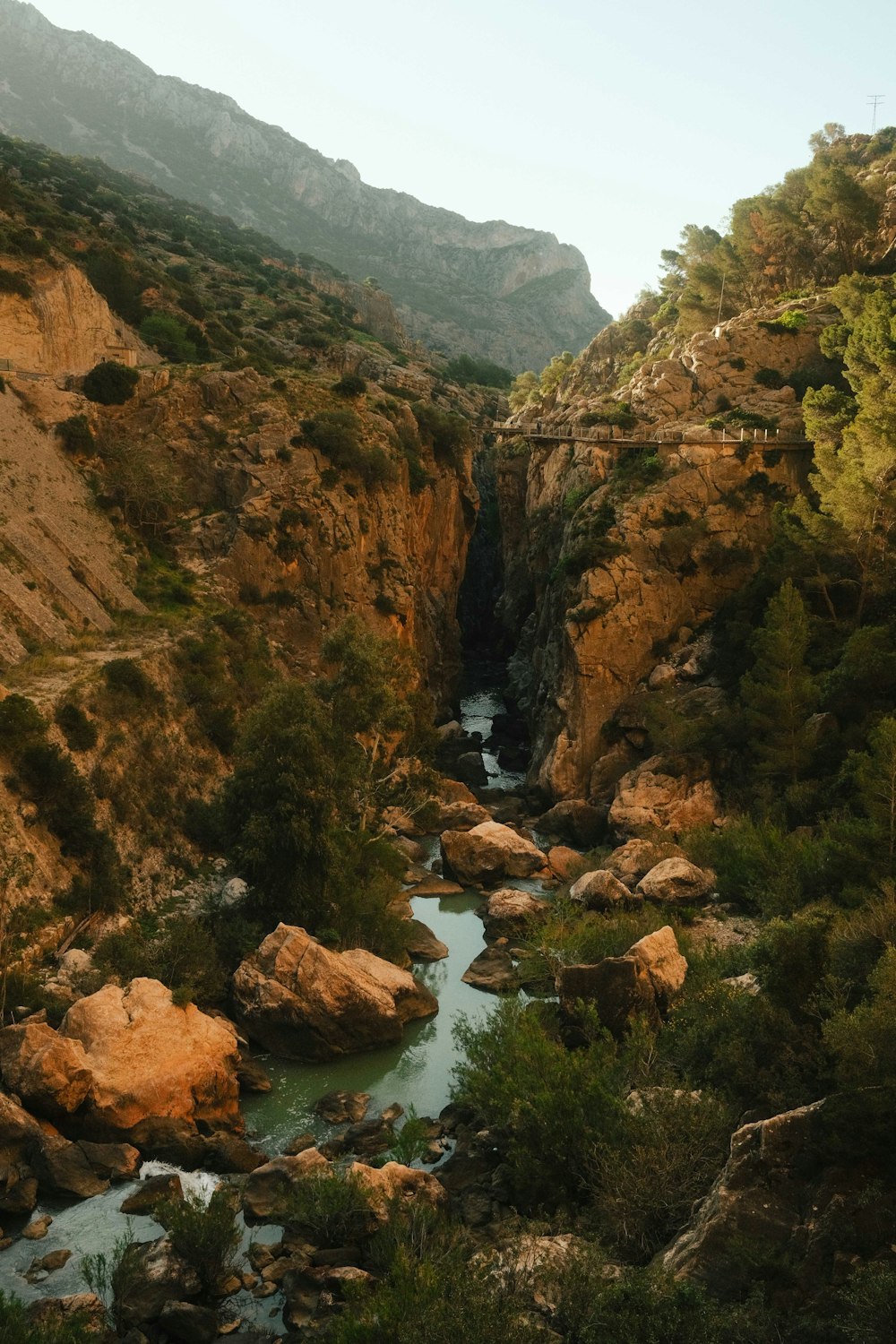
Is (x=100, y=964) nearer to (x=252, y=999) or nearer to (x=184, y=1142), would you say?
(x=252, y=999)

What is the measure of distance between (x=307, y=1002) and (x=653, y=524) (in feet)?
121

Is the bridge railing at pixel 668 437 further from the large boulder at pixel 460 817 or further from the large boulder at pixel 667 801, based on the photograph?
the large boulder at pixel 460 817

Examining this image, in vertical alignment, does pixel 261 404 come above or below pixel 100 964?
above

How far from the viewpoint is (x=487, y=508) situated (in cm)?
11294

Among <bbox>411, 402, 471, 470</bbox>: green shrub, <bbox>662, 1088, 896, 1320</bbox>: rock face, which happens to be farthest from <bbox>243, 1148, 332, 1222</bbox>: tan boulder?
<bbox>411, 402, 471, 470</bbox>: green shrub

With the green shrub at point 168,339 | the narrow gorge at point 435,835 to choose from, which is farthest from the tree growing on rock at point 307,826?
the green shrub at point 168,339

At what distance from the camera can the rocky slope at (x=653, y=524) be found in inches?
2280

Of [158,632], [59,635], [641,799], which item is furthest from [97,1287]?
[641,799]

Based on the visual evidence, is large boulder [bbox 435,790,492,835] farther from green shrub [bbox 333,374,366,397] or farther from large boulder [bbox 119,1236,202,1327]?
large boulder [bbox 119,1236,202,1327]

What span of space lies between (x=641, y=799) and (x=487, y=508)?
6714 cm

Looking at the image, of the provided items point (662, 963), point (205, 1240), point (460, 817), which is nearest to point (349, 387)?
point (460, 817)

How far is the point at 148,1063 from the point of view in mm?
27062

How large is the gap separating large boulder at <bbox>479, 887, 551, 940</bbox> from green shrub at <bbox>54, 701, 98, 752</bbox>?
15.9 meters

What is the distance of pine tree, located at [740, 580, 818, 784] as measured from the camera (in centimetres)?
4462
